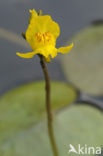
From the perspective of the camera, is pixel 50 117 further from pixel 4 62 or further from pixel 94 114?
pixel 4 62

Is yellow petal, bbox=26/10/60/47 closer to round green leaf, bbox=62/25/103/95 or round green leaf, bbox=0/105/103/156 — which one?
round green leaf, bbox=0/105/103/156

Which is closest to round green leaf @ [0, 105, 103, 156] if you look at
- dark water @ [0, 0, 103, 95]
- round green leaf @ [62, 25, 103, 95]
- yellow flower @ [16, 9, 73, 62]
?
round green leaf @ [62, 25, 103, 95]

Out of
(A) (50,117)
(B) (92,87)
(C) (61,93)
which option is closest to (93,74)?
(B) (92,87)

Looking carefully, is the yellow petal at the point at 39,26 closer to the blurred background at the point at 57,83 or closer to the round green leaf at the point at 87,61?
the blurred background at the point at 57,83

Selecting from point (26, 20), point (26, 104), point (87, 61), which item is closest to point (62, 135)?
point (26, 104)

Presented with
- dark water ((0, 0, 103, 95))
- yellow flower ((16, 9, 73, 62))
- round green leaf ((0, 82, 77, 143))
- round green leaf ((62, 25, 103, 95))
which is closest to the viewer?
yellow flower ((16, 9, 73, 62))
